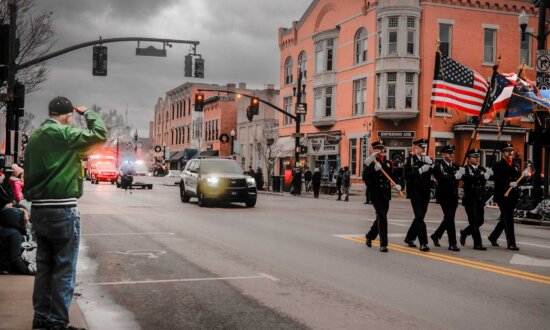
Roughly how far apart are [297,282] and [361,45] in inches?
1376

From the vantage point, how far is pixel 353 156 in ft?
137

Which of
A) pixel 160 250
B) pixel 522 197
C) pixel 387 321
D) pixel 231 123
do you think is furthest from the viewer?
pixel 231 123

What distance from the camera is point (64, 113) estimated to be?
5215 millimetres

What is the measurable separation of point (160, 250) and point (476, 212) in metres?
5.86

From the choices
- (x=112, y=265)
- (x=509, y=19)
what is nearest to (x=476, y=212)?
(x=112, y=265)

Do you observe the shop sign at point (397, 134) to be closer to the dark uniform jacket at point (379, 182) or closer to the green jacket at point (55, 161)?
the dark uniform jacket at point (379, 182)

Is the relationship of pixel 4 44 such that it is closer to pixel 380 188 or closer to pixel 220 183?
pixel 380 188

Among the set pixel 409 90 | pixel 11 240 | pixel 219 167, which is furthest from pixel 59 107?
pixel 409 90

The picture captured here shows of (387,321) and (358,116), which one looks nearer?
(387,321)

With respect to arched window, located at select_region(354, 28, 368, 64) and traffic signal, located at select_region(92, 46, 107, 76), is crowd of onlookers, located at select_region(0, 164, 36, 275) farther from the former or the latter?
arched window, located at select_region(354, 28, 368, 64)

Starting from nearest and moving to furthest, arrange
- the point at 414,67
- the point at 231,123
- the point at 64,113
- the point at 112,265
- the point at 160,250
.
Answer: the point at 64,113 → the point at 112,265 → the point at 160,250 → the point at 414,67 → the point at 231,123

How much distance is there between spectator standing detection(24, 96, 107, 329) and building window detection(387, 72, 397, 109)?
1355 inches

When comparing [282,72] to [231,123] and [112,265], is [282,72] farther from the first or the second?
[112,265]

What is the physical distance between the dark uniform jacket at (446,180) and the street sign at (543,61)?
10371 mm
